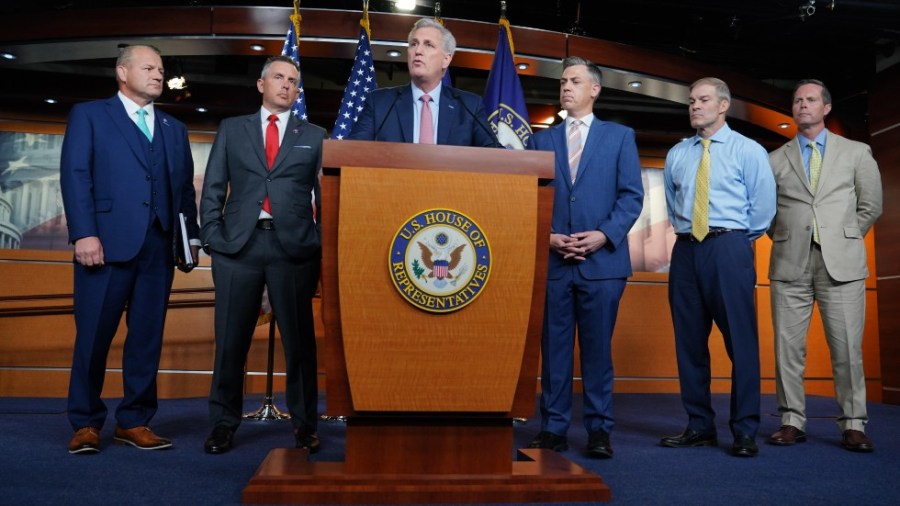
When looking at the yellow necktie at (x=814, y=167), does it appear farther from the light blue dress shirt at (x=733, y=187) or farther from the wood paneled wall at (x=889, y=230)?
the wood paneled wall at (x=889, y=230)

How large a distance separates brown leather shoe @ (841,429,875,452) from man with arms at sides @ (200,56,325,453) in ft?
7.87

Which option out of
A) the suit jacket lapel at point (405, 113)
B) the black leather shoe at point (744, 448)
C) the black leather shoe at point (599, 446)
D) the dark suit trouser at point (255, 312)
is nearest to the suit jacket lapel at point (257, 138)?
the dark suit trouser at point (255, 312)

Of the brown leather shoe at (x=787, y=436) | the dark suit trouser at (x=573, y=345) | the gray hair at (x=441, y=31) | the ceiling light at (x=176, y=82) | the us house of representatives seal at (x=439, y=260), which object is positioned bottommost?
the brown leather shoe at (x=787, y=436)

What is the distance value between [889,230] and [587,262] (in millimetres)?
4407

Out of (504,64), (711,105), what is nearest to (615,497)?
(711,105)

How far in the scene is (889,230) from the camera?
6.19 meters

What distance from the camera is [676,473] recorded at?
260 cm

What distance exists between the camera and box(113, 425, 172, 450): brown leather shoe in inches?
117

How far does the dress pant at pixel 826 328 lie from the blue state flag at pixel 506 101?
1.60 meters

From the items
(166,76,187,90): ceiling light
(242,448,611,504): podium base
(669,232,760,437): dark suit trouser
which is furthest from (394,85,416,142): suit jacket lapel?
(166,76,187,90): ceiling light

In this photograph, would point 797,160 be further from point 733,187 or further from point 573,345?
point 573,345

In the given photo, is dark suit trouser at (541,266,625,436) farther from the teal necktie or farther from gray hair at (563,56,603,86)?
the teal necktie

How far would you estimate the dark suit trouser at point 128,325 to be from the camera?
9.75ft

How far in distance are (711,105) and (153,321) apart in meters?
2.68
